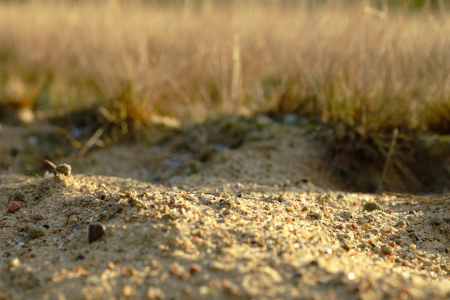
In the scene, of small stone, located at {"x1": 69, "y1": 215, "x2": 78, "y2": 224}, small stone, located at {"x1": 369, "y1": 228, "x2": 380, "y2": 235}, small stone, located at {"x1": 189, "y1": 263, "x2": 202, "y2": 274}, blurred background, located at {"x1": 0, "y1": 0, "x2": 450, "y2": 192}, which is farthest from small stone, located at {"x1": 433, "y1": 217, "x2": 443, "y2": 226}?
small stone, located at {"x1": 69, "y1": 215, "x2": 78, "y2": 224}

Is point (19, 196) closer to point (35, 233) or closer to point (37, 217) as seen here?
point (37, 217)

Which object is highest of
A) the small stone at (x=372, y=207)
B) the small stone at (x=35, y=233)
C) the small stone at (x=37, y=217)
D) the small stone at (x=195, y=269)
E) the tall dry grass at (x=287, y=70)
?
the tall dry grass at (x=287, y=70)

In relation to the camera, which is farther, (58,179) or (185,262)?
(58,179)

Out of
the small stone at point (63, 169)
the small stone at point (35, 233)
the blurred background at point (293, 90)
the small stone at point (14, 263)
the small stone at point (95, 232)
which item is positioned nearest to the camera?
the small stone at point (14, 263)

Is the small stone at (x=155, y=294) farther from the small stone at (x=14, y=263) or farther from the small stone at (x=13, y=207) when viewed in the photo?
the small stone at (x=13, y=207)

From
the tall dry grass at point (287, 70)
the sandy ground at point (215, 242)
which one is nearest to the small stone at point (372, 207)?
the sandy ground at point (215, 242)

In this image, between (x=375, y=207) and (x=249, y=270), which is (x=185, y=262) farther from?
(x=375, y=207)

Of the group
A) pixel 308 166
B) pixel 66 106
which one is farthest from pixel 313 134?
pixel 66 106
